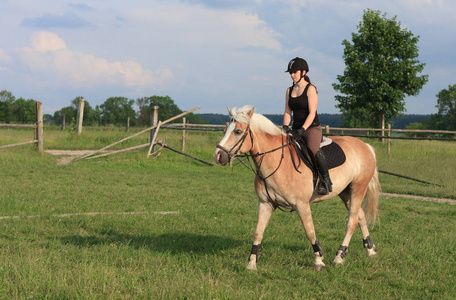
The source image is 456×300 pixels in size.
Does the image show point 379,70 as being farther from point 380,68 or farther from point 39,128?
point 39,128

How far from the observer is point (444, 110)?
73812 mm

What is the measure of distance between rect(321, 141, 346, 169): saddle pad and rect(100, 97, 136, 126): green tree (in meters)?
112

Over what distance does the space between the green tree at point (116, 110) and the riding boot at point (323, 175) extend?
111925 mm

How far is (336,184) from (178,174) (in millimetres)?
11031

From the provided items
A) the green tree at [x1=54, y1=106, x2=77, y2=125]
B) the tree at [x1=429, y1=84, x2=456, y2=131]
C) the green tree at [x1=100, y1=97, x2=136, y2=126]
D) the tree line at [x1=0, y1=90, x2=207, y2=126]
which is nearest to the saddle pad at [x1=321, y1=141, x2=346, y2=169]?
the tree at [x1=429, y1=84, x2=456, y2=131]

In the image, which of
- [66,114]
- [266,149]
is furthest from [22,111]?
[266,149]

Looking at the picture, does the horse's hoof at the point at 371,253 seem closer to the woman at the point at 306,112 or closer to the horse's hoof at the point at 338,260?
the horse's hoof at the point at 338,260

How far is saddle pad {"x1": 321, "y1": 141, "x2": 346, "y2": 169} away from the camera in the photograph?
604 cm

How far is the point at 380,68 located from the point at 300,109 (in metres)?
29.1

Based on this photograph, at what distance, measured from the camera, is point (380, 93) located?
31.4m

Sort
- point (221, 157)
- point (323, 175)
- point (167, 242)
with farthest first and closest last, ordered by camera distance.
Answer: point (167, 242)
point (323, 175)
point (221, 157)

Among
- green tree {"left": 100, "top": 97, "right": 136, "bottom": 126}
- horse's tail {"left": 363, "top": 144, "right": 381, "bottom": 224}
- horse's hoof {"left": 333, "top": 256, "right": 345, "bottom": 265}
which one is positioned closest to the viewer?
horse's hoof {"left": 333, "top": 256, "right": 345, "bottom": 265}

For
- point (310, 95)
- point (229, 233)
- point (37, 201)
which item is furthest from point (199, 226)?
point (37, 201)

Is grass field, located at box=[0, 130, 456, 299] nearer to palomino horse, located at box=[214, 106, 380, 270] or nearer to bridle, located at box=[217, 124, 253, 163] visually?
palomino horse, located at box=[214, 106, 380, 270]
